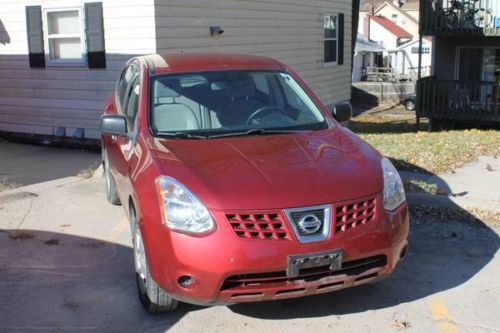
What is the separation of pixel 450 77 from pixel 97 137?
541 inches

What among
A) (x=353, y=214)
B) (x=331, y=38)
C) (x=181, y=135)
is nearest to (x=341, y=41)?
(x=331, y=38)

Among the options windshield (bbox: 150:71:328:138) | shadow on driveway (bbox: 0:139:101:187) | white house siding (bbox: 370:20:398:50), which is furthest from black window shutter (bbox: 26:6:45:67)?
white house siding (bbox: 370:20:398:50)

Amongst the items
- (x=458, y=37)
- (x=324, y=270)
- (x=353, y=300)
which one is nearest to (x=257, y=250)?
(x=324, y=270)

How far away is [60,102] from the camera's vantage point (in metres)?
10.9

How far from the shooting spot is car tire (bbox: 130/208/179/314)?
3908 millimetres

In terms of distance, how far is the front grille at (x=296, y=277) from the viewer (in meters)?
3.58

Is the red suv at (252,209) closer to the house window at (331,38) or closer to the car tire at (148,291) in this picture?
the car tire at (148,291)

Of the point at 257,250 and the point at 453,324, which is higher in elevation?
the point at 257,250

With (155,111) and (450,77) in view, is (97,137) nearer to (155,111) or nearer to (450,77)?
(155,111)

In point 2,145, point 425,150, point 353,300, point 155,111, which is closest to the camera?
point 353,300

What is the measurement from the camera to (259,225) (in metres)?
3.53

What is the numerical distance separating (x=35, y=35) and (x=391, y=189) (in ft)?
27.8

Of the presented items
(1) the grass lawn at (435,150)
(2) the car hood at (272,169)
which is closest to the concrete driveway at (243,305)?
(2) the car hood at (272,169)

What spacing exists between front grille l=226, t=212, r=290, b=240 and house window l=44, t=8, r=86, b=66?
7.65 meters
